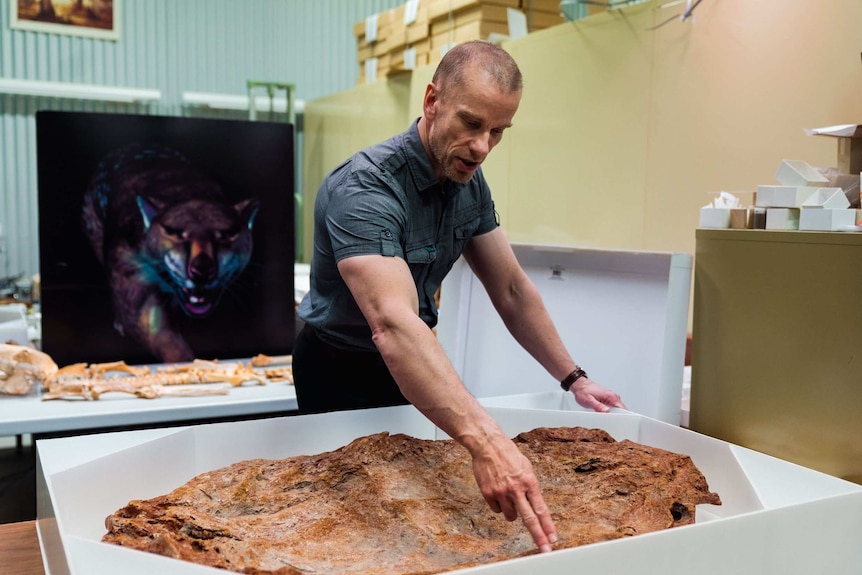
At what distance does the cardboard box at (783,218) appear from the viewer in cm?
129

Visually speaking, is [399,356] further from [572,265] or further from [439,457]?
[572,265]

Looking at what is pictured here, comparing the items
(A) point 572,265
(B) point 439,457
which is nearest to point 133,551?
(B) point 439,457

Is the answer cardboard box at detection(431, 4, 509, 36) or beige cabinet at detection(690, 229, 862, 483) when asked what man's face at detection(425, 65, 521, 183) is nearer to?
beige cabinet at detection(690, 229, 862, 483)

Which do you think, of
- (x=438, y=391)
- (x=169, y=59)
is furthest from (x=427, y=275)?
(x=169, y=59)

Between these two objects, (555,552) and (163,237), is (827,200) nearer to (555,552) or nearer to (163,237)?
(555,552)

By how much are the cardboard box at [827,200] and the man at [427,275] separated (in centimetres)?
48

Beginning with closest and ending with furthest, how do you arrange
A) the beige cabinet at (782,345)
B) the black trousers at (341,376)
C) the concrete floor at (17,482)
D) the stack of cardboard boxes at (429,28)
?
the beige cabinet at (782,345) < the black trousers at (341,376) < the concrete floor at (17,482) < the stack of cardboard boxes at (429,28)

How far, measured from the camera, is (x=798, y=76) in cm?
221

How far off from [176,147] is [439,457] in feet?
4.80

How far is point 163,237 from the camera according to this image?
2320 millimetres

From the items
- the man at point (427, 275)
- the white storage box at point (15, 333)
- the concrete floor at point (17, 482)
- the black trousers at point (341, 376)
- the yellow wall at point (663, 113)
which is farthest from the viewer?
the concrete floor at point (17, 482)

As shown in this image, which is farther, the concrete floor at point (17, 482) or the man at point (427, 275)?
the concrete floor at point (17, 482)

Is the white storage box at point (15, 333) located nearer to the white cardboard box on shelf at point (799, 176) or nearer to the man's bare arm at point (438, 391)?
the man's bare arm at point (438, 391)

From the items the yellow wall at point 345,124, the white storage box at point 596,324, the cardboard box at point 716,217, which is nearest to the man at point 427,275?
the white storage box at point 596,324
